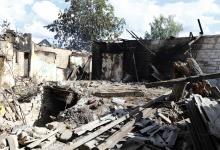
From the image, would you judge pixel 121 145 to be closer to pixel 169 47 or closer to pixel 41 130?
pixel 41 130

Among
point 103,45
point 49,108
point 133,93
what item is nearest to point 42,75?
point 103,45

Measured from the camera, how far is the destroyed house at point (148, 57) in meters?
18.5

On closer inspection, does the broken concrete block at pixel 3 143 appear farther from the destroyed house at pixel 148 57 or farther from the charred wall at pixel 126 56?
the charred wall at pixel 126 56

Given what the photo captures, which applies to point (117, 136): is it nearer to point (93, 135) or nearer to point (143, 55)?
point (93, 135)

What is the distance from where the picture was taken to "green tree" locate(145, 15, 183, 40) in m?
44.7

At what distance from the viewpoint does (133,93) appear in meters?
14.9

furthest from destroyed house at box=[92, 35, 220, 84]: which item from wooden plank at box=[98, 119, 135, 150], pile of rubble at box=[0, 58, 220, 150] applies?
wooden plank at box=[98, 119, 135, 150]

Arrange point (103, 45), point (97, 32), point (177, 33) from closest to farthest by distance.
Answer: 1. point (103, 45)
2. point (97, 32)
3. point (177, 33)

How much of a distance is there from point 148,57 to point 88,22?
1655cm

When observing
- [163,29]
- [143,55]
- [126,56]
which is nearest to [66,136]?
[143,55]

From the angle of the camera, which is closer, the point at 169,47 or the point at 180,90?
the point at 180,90

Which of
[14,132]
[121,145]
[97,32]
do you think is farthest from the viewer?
[97,32]

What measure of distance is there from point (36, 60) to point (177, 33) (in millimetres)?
27000

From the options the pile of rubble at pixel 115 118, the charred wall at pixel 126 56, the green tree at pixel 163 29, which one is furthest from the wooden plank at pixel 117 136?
the green tree at pixel 163 29
